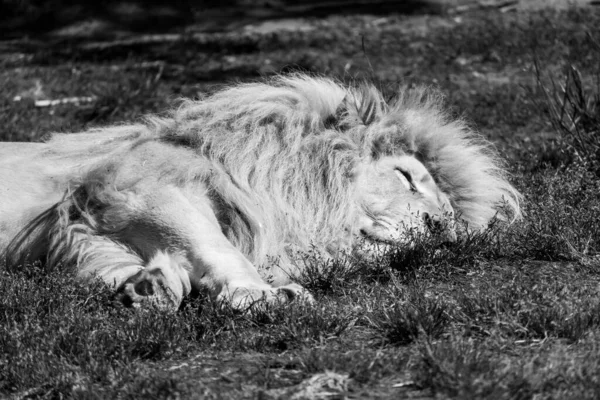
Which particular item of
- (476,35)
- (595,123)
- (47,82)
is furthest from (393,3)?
(595,123)

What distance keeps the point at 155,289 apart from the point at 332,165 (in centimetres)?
132

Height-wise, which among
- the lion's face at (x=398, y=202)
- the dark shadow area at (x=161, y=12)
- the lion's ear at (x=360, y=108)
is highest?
the lion's ear at (x=360, y=108)

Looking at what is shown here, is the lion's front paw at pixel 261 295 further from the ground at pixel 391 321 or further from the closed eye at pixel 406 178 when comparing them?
the closed eye at pixel 406 178

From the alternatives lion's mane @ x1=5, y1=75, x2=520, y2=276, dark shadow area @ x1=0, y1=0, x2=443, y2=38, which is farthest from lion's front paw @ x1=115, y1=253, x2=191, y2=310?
→ dark shadow area @ x1=0, y1=0, x2=443, y2=38

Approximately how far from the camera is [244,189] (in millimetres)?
4590

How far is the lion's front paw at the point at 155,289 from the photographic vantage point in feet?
12.6

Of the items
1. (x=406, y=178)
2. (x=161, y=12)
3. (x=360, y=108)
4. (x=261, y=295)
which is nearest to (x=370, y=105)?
(x=360, y=108)

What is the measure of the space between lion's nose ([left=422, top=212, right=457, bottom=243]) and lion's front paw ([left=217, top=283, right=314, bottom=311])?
1.00 meters

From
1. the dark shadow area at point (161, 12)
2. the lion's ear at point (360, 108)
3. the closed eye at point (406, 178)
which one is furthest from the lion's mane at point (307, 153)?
the dark shadow area at point (161, 12)

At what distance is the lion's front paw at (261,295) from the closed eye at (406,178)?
119cm

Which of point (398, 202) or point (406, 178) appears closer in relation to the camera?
point (398, 202)

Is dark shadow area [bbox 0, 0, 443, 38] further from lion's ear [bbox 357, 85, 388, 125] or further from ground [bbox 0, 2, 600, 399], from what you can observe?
lion's ear [bbox 357, 85, 388, 125]

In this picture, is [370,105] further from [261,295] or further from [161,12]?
[161,12]

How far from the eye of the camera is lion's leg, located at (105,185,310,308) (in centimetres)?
393
